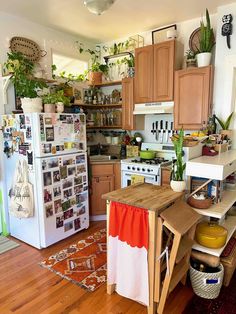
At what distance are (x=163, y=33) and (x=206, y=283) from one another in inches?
121

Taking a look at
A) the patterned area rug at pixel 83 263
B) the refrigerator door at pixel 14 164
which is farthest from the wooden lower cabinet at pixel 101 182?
the refrigerator door at pixel 14 164

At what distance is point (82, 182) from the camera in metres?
3.09

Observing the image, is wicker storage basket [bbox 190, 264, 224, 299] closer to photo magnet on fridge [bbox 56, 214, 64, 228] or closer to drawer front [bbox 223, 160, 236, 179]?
drawer front [bbox 223, 160, 236, 179]

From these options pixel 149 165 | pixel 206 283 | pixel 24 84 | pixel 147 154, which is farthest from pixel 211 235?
pixel 24 84

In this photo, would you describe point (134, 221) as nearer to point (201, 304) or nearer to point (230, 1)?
point (201, 304)

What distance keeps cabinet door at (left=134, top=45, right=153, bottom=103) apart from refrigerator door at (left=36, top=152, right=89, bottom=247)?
1.16 m

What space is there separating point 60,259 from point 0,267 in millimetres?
596

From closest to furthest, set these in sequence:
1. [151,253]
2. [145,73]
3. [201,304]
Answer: [151,253]
[201,304]
[145,73]

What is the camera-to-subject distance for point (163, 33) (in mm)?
3312

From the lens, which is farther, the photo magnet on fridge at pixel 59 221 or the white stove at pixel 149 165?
the white stove at pixel 149 165

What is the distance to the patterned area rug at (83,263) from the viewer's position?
2207 millimetres

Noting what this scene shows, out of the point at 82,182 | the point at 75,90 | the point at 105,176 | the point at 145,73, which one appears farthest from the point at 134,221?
the point at 75,90

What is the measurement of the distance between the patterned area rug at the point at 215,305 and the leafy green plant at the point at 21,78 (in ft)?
8.26

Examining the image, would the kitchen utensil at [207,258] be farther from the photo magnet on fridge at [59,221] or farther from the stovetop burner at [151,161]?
the photo magnet on fridge at [59,221]
